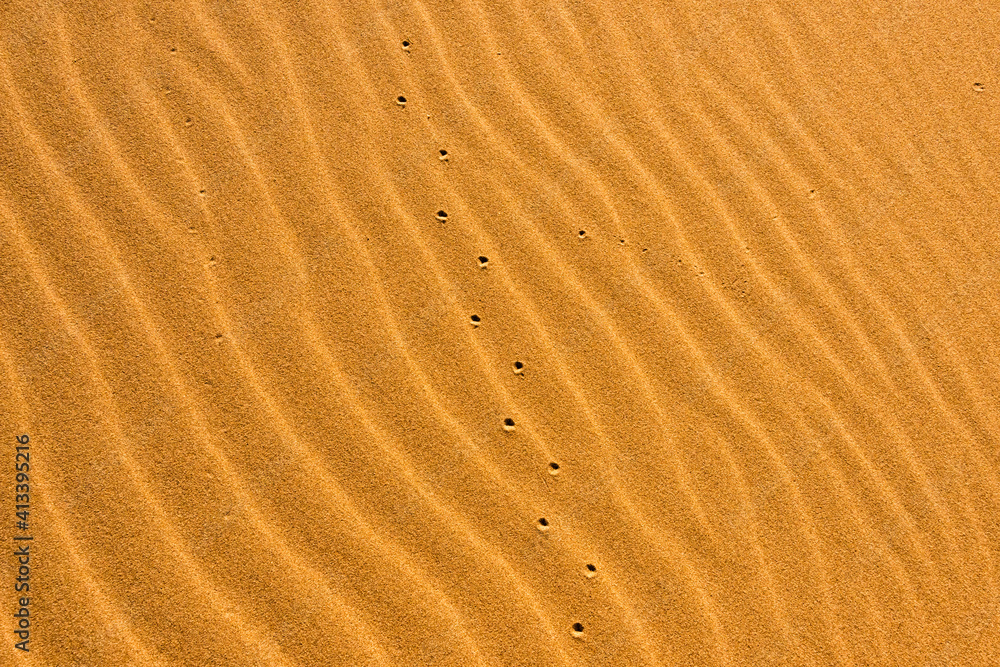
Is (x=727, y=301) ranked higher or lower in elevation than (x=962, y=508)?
higher

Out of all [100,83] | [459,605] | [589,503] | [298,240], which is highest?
[100,83]

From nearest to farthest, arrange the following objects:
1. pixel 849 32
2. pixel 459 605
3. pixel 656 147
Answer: pixel 459 605, pixel 656 147, pixel 849 32

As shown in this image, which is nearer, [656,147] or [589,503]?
[589,503]

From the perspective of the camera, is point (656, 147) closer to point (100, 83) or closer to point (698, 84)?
point (698, 84)

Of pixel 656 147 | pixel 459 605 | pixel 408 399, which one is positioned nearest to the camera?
pixel 459 605

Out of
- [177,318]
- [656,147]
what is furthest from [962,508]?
[177,318]

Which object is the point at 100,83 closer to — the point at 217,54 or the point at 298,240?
the point at 217,54
